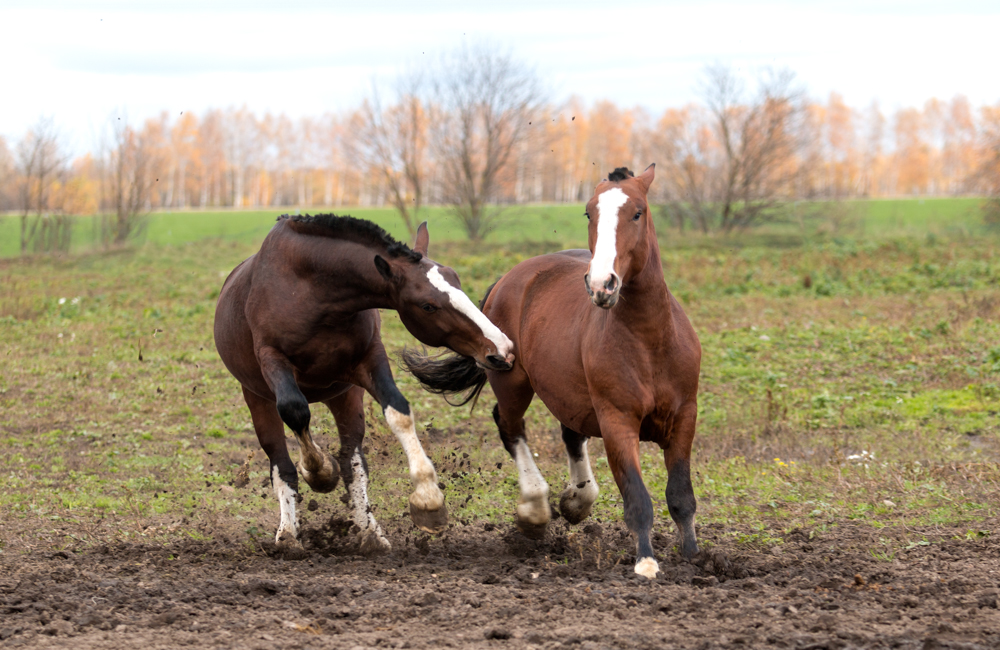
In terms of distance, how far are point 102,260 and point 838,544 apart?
89.1ft

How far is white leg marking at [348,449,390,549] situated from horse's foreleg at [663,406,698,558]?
213cm

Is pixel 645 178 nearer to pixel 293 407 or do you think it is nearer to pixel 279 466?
pixel 293 407

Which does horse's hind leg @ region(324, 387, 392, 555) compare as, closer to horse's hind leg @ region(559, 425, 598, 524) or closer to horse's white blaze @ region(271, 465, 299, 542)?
horse's white blaze @ region(271, 465, 299, 542)

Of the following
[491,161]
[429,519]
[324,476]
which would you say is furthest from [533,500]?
[491,161]

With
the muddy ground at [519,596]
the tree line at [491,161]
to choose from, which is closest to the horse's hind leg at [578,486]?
the muddy ground at [519,596]

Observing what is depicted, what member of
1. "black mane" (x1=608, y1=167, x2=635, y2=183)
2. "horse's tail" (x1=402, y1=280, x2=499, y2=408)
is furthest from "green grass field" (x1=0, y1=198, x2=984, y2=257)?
"black mane" (x1=608, y1=167, x2=635, y2=183)

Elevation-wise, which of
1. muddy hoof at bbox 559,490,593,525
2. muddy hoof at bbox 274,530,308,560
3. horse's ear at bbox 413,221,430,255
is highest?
horse's ear at bbox 413,221,430,255

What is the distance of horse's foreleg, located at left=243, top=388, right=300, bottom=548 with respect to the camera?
616 cm

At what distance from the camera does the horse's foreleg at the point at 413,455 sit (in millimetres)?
5414

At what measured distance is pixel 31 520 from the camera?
6668 mm

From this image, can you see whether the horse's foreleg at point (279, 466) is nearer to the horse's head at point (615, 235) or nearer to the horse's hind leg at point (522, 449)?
the horse's hind leg at point (522, 449)

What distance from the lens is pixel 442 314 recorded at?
5.61 m

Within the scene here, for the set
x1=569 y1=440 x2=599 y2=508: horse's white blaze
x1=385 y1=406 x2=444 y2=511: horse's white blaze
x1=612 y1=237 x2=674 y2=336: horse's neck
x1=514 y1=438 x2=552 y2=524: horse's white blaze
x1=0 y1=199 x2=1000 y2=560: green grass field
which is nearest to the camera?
x1=612 y1=237 x2=674 y2=336: horse's neck

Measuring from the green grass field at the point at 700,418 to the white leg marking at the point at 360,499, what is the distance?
0.65 m
